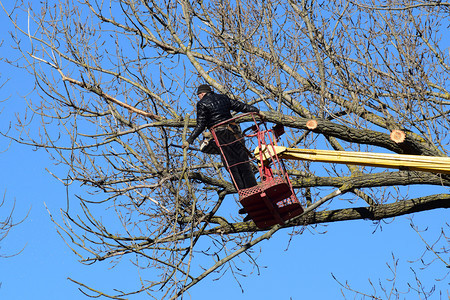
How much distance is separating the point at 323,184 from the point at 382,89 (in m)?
1.73

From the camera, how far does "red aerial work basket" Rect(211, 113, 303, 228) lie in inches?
321

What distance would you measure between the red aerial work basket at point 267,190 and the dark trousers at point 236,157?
74mm

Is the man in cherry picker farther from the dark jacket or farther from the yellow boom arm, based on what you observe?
the yellow boom arm

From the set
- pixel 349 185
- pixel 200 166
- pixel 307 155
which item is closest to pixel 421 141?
pixel 349 185

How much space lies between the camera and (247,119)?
10.0 metres

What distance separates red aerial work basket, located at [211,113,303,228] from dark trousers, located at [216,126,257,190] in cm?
7

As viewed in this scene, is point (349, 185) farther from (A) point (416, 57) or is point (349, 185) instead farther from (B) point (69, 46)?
(B) point (69, 46)

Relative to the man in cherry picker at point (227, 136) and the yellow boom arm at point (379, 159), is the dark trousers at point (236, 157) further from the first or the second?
the yellow boom arm at point (379, 159)

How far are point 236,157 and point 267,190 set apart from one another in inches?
34.0

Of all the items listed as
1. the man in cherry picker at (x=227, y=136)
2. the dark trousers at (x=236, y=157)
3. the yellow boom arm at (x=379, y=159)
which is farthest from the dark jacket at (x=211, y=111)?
the yellow boom arm at (x=379, y=159)

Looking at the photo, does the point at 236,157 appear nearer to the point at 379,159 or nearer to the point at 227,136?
the point at 227,136

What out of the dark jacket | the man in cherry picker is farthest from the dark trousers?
the dark jacket

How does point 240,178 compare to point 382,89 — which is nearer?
point 240,178

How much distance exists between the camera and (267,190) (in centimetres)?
813
